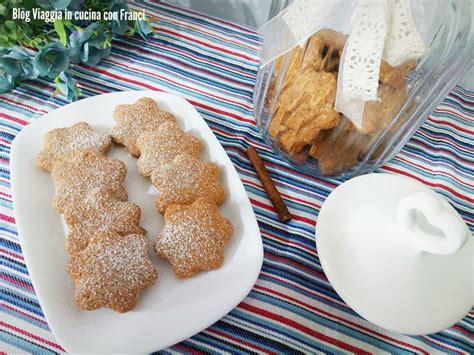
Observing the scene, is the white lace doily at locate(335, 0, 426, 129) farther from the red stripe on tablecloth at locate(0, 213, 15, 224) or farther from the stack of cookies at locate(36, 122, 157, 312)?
the red stripe on tablecloth at locate(0, 213, 15, 224)

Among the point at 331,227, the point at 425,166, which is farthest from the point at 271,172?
the point at 425,166

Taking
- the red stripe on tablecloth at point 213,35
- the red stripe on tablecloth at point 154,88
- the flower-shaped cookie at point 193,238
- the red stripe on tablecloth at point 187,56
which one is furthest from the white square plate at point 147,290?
the red stripe on tablecloth at point 213,35

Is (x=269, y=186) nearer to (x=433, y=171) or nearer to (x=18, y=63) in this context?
(x=433, y=171)

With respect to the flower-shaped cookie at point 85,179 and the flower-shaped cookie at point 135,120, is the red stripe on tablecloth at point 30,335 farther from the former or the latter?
the flower-shaped cookie at point 135,120

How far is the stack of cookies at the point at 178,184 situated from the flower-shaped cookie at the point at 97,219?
0.05m

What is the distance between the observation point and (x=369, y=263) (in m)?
0.53

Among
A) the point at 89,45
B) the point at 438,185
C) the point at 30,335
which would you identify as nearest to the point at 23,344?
the point at 30,335

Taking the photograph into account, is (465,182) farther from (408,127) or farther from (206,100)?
(206,100)

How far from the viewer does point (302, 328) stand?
1.88 feet

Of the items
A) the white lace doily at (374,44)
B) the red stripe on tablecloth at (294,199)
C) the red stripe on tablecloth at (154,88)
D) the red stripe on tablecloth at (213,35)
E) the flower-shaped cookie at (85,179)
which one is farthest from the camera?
the red stripe on tablecloth at (213,35)

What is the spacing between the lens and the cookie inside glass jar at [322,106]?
21.8 inches

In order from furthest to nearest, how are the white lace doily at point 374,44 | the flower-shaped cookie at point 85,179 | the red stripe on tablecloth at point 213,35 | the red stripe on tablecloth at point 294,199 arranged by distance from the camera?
the red stripe on tablecloth at point 213,35 < the red stripe on tablecloth at point 294,199 < the flower-shaped cookie at point 85,179 < the white lace doily at point 374,44

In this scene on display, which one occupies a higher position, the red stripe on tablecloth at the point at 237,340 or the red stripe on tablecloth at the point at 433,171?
the red stripe on tablecloth at the point at 433,171

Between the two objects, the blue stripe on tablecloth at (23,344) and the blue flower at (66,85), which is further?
the blue flower at (66,85)
